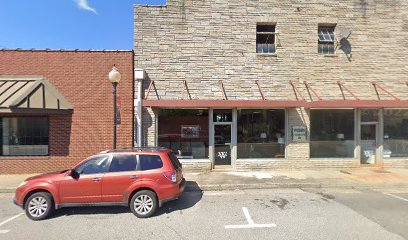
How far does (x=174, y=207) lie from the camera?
7098 mm

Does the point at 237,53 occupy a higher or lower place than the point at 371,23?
lower

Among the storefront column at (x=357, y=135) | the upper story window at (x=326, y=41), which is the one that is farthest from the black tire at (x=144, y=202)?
the upper story window at (x=326, y=41)

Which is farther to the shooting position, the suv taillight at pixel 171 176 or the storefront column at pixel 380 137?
the storefront column at pixel 380 137

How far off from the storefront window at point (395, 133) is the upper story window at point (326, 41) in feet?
13.3

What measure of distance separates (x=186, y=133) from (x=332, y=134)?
6.99m

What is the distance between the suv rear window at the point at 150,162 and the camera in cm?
664

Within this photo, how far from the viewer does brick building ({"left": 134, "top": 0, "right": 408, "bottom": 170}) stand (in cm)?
1162

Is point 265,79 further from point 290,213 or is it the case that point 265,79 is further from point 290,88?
point 290,213

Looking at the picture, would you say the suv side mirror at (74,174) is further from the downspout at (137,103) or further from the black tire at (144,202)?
the downspout at (137,103)

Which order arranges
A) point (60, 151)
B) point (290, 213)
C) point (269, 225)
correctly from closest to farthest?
point (269, 225)
point (290, 213)
point (60, 151)

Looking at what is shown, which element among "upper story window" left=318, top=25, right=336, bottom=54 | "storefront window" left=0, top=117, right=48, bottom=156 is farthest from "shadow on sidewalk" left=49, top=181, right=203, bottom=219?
"upper story window" left=318, top=25, right=336, bottom=54

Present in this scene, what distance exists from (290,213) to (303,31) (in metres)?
8.94

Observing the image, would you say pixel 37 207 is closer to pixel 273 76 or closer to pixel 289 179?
pixel 289 179

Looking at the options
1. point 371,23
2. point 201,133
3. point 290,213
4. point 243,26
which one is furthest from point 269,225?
point 371,23
